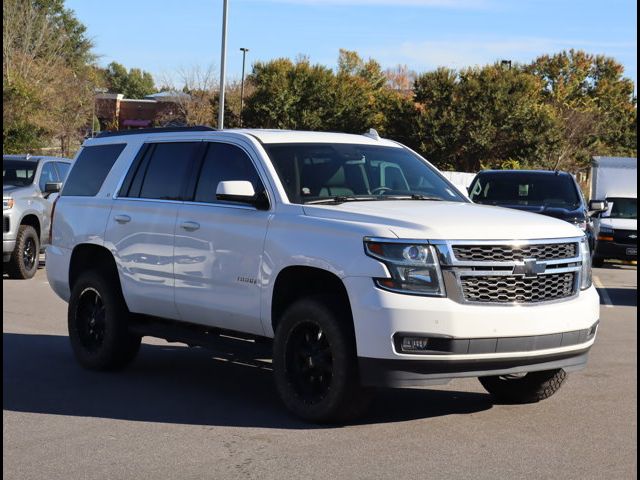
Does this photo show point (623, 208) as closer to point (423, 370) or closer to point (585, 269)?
point (585, 269)

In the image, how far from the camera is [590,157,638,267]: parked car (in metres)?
24.5

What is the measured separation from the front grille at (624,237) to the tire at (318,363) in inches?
720

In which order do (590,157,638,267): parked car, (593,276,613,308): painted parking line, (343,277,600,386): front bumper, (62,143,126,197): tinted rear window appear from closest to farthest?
(343,277,600,386): front bumper
(62,143,126,197): tinted rear window
(593,276,613,308): painted parking line
(590,157,638,267): parked car

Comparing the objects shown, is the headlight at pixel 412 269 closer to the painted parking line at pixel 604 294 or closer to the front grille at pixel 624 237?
the painted parking line at pixel 604 294

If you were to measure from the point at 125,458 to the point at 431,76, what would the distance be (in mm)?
51182

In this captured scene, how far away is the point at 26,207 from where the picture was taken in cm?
1720

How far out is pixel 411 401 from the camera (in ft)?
27.3

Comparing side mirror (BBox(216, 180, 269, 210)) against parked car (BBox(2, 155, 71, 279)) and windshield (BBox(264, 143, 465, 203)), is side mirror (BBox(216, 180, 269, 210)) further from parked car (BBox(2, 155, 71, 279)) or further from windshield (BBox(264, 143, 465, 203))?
parked car (BBox(2, 155, 71, 279))

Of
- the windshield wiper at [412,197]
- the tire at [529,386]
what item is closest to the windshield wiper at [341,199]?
the windshield wiper at [412,197]

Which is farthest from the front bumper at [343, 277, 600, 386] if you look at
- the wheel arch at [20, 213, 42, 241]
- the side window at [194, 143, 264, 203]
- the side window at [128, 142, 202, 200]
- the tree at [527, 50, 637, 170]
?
the tree at [527, 50, 637, 170]

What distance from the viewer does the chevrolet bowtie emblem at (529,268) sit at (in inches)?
283

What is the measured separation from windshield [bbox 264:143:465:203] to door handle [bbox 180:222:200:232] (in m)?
0.75

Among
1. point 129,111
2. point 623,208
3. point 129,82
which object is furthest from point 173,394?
point 129,82

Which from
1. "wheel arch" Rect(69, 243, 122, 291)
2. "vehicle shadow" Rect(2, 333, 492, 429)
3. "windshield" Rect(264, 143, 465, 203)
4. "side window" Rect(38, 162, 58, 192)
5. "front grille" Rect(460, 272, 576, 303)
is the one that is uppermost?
"windshield" Rect(264, 143, 465, 203)
